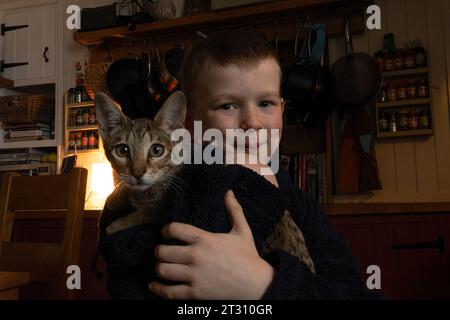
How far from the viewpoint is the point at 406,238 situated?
5.05 ft

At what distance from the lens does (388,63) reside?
212cm

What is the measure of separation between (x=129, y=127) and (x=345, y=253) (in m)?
0.55

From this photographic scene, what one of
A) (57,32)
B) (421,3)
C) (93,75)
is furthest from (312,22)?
(57,32)

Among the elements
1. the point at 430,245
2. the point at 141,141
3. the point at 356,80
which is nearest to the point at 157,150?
the point at 141,141

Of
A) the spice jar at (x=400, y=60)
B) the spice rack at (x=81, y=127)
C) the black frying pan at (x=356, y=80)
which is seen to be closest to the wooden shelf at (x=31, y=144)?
the spice rack at (x=81, y=127)

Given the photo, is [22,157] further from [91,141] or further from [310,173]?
[310,173]

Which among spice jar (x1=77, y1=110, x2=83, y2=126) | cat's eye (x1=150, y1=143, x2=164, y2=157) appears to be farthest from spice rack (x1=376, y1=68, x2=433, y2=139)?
spice jar (x1=77, y1=110, x2=83, y2=126)

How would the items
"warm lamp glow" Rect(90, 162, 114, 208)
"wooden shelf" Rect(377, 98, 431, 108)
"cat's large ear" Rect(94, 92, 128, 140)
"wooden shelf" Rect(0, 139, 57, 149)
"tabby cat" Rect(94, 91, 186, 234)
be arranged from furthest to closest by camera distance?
"wooden shelf" Rect(0, 139, 57, 149) → "warm lamp glow" Rect(90, 162, 114, 208) → "wooden shelf" Rect(377, 98, 431, 108) → "cat's large ear" Rect(94, 92, 128, 140) → "tabby cat" Rect(94, 91, 186, 234)

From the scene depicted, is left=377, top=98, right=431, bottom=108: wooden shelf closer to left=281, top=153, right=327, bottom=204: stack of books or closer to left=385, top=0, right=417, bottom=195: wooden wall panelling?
left=385, top=0, right=417, bottom=195: wooden wall panelling

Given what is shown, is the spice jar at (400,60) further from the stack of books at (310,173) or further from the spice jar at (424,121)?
the stack of books at (310,173)

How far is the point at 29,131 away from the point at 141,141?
2.46 m

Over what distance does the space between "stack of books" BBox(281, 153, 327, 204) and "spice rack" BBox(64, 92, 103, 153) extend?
1395mm

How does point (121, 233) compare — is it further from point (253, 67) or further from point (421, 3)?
point (421, 3)

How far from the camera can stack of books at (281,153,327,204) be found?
7.02 ft
